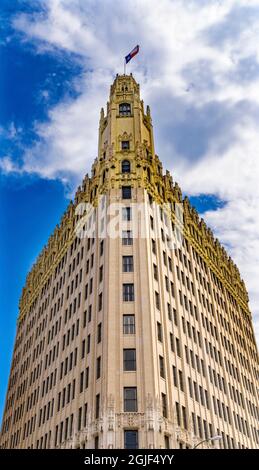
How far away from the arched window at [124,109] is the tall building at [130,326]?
8.4 inches

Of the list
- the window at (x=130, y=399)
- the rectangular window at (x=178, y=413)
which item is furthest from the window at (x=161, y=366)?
the window at (x=130, y=399)

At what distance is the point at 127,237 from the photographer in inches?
2295

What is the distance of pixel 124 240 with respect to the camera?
58094 millimetres

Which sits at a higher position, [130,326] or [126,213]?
[126,213]

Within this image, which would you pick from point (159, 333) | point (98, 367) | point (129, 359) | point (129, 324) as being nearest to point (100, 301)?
point (129, 324)

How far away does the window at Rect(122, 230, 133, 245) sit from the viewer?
190 feet

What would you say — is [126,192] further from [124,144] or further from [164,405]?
[164,405]

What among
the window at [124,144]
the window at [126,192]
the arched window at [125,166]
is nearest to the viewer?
the window at [126,192]

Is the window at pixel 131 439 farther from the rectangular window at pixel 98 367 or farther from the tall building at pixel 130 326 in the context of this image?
the rectangular window at pixel 98 367

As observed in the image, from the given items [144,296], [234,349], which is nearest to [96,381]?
[144,296]

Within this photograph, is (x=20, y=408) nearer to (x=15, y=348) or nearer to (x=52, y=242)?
(x=15, y=348)

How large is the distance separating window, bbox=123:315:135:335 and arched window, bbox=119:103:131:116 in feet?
124

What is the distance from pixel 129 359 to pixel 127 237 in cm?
1629

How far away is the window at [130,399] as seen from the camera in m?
45.3
